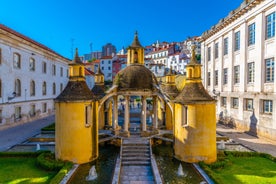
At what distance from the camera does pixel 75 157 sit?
15.7 meters

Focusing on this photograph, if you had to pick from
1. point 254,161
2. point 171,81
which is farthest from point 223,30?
point 254,161

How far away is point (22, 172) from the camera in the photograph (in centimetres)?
1409

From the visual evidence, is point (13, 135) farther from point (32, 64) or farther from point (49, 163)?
point (32, 64)

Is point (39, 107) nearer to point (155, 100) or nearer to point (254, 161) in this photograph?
point (155, 100)

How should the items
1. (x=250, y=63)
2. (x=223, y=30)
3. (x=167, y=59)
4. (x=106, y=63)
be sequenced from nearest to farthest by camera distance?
(x=250, y=63)
(x=223, y=30)
(x=106, y=63)
(x=167, y=59)

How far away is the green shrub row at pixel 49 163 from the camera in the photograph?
1452 centimetres

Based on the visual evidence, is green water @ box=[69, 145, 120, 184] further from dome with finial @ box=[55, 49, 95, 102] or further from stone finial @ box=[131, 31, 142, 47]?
stone finial @ box=[131, 31, 142, 47]

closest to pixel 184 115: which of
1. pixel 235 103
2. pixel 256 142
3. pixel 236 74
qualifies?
pixel 256 142

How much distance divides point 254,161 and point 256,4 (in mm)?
20099

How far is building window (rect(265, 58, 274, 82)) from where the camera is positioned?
2381 centimetres

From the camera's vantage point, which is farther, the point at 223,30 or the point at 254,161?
the point at 223,30

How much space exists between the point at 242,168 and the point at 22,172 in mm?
15324

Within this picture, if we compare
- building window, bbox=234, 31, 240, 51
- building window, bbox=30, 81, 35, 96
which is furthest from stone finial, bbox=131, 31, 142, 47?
building window, bbox=30, 81, 35, 96

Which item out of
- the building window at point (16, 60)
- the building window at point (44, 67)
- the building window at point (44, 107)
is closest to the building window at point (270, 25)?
the building window at point (16, 60)
